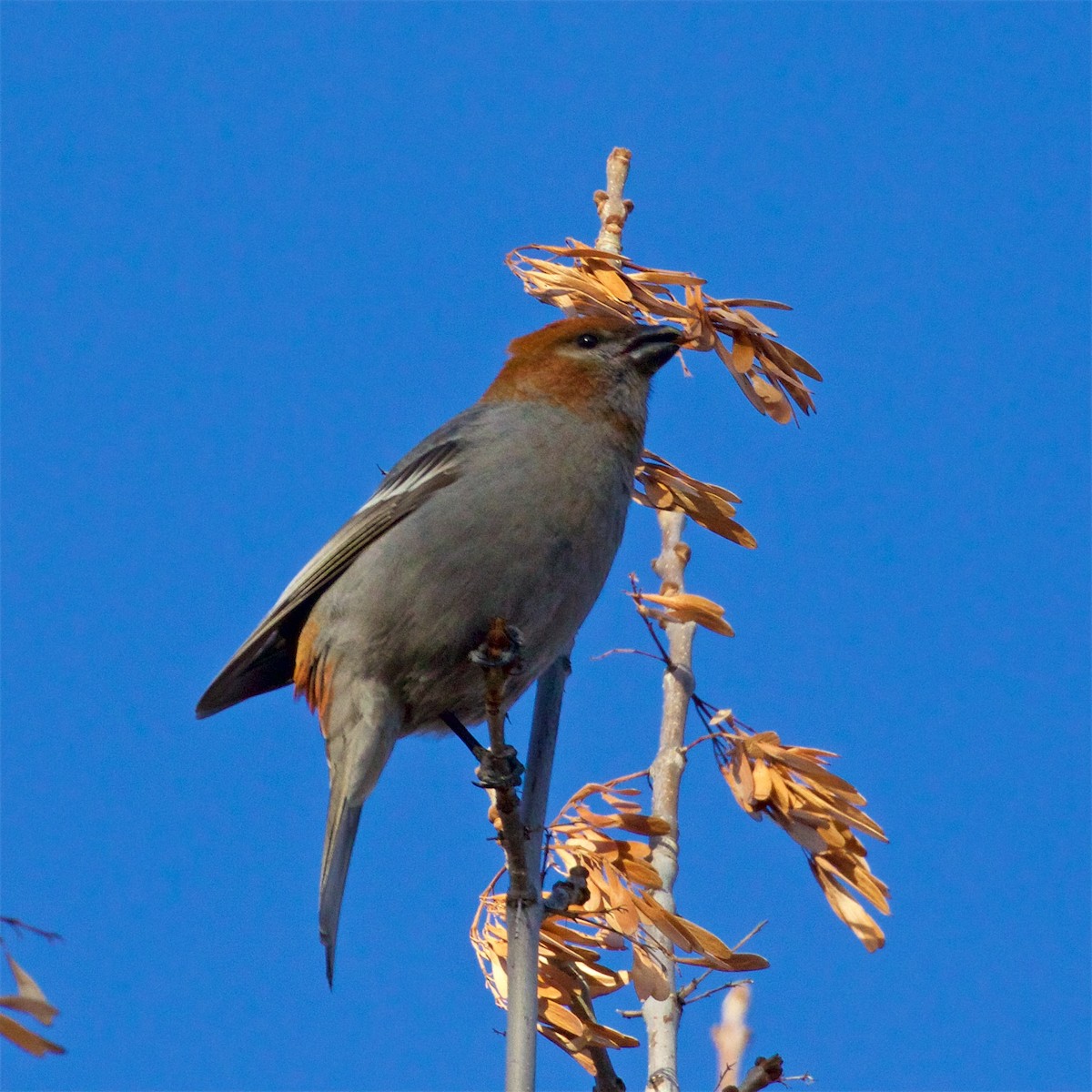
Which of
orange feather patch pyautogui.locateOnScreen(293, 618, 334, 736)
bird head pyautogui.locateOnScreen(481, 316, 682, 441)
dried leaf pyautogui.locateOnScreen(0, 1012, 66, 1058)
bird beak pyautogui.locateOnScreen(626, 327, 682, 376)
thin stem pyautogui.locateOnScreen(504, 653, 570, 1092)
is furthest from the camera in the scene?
bird beak pyautogui.locateOnScreen(626, 327, 682, 376)

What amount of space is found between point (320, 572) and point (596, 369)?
138 cm

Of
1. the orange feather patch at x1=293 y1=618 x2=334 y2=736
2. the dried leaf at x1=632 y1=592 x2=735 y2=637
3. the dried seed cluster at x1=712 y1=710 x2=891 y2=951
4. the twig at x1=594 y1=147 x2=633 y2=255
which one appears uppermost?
the twig at x1=594 y1=147 x2=633 y2=255

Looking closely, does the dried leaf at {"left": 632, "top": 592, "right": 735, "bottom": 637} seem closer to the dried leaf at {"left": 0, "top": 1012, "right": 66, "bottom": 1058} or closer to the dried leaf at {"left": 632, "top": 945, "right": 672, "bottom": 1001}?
the dried leaf at {"left": 632, "top": 945, "right": 672, "bottom": 1001}

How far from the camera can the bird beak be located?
5543 mm

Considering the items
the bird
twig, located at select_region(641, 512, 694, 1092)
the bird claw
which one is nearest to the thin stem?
the bird claw

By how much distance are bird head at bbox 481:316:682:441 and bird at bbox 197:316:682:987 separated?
1 centimetres

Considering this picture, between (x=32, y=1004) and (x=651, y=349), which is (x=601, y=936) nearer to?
(x=32, y=1004)

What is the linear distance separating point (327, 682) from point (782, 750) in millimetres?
2132

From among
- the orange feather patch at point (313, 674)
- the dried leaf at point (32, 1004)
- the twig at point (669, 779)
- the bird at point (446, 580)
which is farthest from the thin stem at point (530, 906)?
the orange feather patch at point (313, 674)

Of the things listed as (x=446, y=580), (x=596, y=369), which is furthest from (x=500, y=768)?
(x=596, y=369)

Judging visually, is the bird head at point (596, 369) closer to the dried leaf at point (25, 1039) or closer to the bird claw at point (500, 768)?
the bird claw at point (500, 768)

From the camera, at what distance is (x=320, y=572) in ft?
17.2

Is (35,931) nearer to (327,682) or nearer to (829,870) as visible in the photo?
(829,870)

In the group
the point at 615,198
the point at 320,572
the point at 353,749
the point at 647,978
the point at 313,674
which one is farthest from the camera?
the point at 320,572
